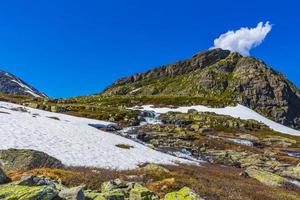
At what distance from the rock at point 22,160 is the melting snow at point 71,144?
4.62m

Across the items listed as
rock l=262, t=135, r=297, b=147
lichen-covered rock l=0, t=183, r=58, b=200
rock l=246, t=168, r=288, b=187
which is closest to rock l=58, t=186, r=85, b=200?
lichen-covered rock l=0, t=183, r=58, b=200

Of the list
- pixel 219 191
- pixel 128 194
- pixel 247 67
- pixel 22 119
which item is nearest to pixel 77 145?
pixel 22 119

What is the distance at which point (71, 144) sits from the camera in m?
36.3

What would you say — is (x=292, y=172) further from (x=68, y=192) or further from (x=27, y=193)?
(x=27, y=193)

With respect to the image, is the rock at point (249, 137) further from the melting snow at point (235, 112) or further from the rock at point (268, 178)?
the rock at point (268, 178)

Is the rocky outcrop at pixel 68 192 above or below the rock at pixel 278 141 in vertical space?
below

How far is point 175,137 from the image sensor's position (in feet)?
196

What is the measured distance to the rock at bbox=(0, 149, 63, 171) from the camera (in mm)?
21966

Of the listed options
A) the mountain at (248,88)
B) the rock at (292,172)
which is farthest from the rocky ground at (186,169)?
the mountain at (248,88)

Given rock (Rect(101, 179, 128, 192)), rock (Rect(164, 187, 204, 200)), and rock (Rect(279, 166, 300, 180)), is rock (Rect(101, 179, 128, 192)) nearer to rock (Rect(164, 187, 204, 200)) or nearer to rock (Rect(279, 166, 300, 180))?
rock (Rect(164, 187, 204, 200))

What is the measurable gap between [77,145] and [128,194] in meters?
22.1

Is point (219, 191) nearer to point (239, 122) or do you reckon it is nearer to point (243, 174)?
point (243, 174)

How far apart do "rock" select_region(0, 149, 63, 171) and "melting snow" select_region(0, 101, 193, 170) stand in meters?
4.62

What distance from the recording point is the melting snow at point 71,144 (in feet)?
102
